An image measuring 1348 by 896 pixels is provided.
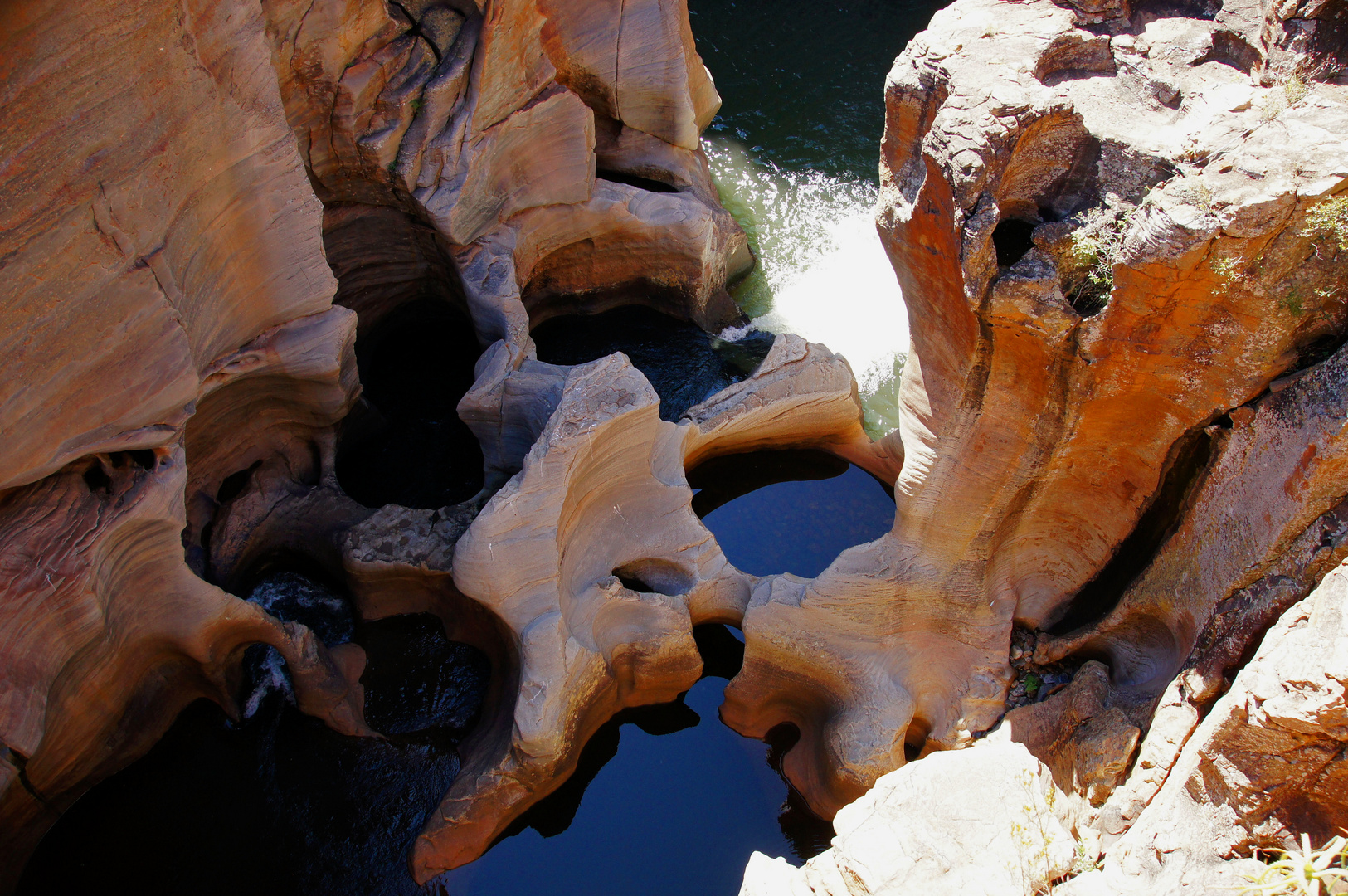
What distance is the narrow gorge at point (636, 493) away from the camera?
14.3ft

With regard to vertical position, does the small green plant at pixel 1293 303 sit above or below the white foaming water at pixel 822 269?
above

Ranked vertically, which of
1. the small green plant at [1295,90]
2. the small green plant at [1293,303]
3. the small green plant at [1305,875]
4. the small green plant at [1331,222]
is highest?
the small green plant at [1295,90]

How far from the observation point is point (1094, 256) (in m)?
5.03

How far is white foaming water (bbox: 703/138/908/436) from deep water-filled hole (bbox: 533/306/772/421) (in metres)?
0.33

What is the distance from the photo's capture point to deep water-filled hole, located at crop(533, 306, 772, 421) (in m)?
8.80

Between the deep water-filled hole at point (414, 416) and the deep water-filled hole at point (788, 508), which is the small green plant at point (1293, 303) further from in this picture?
the deep water-filled hole at point (414, 416)

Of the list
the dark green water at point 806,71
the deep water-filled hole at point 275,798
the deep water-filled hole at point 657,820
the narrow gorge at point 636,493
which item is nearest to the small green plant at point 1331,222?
the narrow gorge at point 636,493

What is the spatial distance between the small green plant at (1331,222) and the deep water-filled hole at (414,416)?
20.0 ft

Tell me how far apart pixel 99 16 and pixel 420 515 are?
372 centimetres

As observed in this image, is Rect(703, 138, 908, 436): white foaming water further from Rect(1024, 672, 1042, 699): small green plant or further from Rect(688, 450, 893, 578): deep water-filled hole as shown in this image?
Rect(1024, 672, 1042, 699): small green plant

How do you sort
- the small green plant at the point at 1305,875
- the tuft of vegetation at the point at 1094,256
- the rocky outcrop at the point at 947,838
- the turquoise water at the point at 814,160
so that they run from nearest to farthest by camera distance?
the small green plant at the point at 1305,875 → the rocky outcrop at the point at 947,838 → the tuft of vegetation at the point at 1094,256 → the turquoise water at the point at 814,160

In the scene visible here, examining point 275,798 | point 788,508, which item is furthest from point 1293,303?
point 275,798

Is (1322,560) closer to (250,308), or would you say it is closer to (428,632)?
(428,632)

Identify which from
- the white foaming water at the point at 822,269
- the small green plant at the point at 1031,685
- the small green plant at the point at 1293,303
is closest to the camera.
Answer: the small green plant at the point at 1293,303
